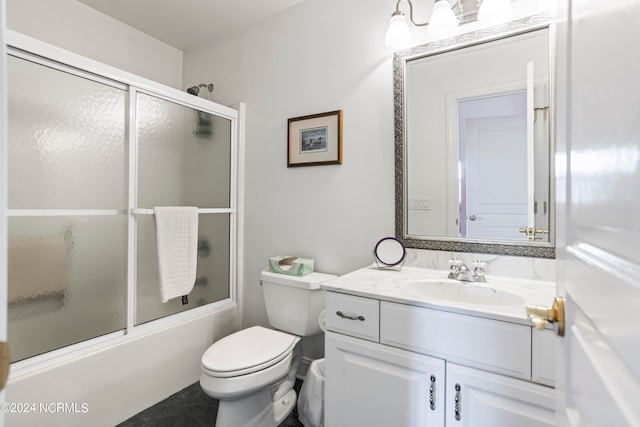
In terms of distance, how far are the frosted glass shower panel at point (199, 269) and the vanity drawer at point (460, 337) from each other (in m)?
1.39

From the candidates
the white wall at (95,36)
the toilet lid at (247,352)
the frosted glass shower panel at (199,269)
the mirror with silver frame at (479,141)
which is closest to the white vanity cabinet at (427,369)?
the toilet lid at (247,352)

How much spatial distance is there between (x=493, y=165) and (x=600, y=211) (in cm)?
115

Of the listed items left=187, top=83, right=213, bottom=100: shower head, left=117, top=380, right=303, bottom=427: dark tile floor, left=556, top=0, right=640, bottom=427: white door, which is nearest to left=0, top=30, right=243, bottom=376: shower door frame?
left=187, top=83, right=213, bottom=100: shower head

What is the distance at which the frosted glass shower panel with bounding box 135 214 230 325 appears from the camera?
1.81 meters

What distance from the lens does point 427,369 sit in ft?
3.58

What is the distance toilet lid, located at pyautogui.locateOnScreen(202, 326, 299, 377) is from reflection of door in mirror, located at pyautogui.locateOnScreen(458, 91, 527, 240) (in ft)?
3.47

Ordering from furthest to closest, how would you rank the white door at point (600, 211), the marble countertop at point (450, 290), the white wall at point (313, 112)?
the white wall at point (313, 112) → the marble countertop at point (450, 290) → the white door at point (600, 211)

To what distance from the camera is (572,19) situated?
1.71 ft

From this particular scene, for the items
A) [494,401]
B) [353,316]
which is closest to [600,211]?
[494,401]

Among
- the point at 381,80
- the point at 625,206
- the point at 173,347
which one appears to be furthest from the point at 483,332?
the point at 173,347

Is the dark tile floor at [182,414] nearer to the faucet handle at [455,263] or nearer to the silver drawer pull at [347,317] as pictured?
the silver drawer pull at [347,317]

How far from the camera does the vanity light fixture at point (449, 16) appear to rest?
1358 millimetres

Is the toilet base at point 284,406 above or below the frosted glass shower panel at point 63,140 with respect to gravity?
below

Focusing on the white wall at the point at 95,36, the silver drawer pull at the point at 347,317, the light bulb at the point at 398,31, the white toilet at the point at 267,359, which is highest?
the white wall at the point at 95,36
